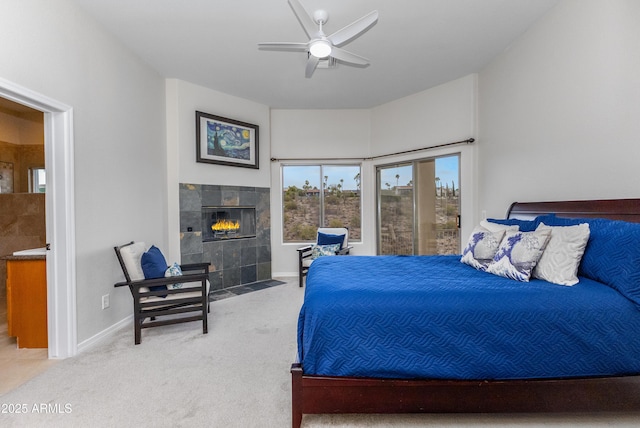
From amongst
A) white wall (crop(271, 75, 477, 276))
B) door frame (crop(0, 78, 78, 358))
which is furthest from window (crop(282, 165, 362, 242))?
door frame (crop(0, 78, 78, 358))

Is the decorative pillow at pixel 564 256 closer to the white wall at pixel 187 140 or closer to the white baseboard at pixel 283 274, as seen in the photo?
the white baseboard at pixel 283 274

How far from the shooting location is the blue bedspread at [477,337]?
158 cm

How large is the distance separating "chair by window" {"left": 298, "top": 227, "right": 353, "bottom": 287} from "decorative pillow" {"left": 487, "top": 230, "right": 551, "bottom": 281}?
104 inches

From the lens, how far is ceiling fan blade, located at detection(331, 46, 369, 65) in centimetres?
262

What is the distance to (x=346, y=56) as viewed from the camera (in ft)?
8.95

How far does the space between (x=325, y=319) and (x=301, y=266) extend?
2931 mm

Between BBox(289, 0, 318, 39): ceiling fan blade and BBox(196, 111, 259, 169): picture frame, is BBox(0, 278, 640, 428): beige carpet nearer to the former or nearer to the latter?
BBox(196, 111, 259, 169): picture frame

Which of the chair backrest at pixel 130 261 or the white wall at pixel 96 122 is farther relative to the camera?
the chair backrest at pixel 130 261

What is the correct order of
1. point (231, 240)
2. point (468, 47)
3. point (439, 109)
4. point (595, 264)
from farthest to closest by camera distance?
point (231, 240) < point (439, 109) < point (468, 47) < point (595, 264)

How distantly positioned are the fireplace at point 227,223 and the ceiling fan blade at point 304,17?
2899 mm

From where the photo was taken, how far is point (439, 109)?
433 centimetres

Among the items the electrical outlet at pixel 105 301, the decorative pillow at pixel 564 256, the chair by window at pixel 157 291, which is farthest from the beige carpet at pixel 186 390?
the decorative pillow at pixel 564 256

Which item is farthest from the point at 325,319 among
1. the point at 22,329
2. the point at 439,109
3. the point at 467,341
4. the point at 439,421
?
the point at 439,109

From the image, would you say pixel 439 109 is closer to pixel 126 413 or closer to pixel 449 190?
pixel 449 190
